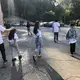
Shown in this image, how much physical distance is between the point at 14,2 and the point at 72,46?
205 feet

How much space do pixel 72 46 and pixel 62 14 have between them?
62.1 m

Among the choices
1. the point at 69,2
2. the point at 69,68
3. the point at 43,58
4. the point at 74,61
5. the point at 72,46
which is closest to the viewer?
the point at 69,68

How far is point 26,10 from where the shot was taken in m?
78.3

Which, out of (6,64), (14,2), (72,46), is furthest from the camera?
(14,2)

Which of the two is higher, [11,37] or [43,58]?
[11,37]

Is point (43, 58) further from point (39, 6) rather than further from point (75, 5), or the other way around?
point (39, 6)

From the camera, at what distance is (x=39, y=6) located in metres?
80.7

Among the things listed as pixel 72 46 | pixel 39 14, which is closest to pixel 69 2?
pixel 39 14

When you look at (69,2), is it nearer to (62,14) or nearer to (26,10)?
(62,14)

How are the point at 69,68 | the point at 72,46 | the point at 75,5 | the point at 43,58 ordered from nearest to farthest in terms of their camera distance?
the point at 69,68 → the point at 43,58 → the point at 72,46 → the point at 75,5

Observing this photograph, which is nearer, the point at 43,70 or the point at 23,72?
the point at 23,72

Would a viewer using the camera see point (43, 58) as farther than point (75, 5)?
No

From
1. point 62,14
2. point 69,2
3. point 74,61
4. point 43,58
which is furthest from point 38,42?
point 62,14

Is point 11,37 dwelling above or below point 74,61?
above
